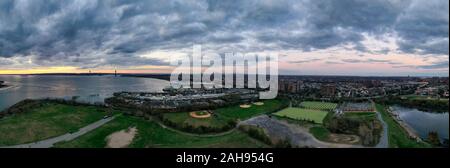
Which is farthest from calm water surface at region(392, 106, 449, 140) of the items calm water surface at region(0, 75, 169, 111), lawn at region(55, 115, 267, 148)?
calm water surface at region(0, 75, 169, 111)

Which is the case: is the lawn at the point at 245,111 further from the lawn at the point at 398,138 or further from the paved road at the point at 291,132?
the lawn at the point at 398,138

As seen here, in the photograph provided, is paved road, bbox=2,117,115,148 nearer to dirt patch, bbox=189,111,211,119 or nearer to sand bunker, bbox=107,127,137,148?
sand bunker, bbox=107,127,137,148

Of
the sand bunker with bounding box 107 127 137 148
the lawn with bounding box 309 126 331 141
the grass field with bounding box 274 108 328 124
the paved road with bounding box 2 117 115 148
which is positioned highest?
the lawn with bounding box 309 126 331 141

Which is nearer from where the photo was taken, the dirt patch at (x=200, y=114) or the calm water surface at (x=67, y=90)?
the dirt patch at (x=200, y=114)

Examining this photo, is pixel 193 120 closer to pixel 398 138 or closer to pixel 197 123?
pixel 197 123

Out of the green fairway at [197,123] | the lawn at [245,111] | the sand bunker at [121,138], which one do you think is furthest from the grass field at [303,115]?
the sand bunker at [121,138]
